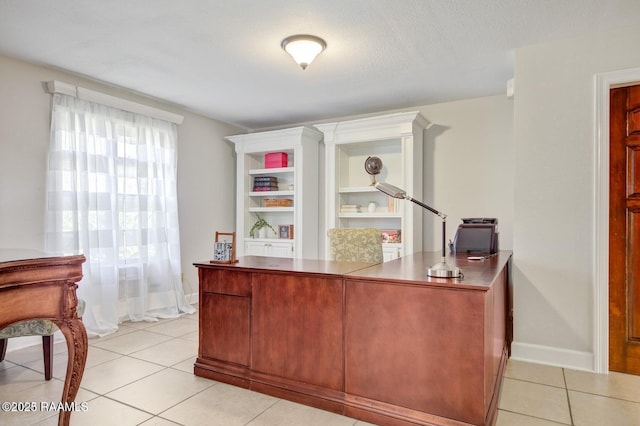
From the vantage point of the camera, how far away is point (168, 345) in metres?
3.22

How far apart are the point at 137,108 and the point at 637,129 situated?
442cm

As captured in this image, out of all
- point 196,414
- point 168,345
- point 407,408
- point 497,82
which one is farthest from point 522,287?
point 168,345

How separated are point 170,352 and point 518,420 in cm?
253

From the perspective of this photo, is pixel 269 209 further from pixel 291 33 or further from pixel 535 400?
pixel 535 400

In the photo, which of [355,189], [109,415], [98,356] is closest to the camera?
[109,415]

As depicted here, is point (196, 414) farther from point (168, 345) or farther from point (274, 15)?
point (274, 15)

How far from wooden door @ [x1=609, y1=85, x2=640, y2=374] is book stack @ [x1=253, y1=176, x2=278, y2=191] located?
12.0ft

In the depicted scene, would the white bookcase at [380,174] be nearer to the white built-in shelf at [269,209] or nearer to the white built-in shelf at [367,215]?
the white built-in shelf at [367,215]

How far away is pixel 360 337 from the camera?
78.9 inches

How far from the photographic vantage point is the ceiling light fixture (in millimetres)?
2705

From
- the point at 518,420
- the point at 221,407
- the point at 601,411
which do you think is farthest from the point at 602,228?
the point at 221,407

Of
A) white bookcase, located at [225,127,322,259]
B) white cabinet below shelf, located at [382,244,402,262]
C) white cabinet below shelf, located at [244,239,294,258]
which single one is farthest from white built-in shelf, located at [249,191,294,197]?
white cabinet below shelf, located at [382,244,402,262]

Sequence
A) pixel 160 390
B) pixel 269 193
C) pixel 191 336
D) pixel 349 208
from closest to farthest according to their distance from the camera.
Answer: pixel 160 390 → pixel 191 336 → pixel 349 208 → pixel 269 193

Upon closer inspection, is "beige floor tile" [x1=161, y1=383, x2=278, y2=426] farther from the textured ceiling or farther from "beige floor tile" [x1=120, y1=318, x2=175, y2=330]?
the textured ceiling
